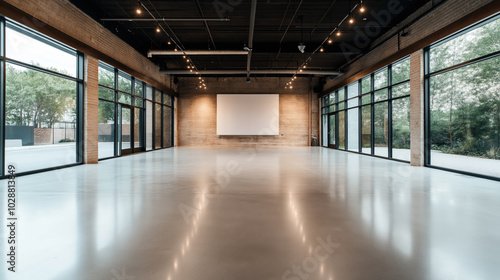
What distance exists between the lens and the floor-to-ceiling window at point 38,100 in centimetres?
539

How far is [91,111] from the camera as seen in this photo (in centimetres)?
780

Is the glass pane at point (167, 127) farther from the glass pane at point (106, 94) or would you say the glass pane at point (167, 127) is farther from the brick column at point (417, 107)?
the brick column at point (417, 107)

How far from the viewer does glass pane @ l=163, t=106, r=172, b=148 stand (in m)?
15.4

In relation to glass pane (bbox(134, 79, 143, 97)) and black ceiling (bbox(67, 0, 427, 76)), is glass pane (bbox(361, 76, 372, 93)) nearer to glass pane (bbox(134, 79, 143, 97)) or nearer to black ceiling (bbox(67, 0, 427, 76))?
black ceiling (bbox(67, 0, 427, 76))

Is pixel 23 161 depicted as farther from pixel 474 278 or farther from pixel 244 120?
pixel 244 120

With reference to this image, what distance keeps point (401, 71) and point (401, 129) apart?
203cm

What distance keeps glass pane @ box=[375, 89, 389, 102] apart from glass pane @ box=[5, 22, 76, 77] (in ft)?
35.2

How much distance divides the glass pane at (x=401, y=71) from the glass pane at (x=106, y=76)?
10.5 m


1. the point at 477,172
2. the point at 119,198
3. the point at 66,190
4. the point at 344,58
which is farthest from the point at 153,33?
the point at 477,172

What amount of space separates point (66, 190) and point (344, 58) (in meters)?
13.3

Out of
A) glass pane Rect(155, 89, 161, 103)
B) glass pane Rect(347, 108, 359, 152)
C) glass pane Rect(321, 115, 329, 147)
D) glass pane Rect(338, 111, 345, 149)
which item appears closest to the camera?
glass pane Rect(347, 108, 359, 152)

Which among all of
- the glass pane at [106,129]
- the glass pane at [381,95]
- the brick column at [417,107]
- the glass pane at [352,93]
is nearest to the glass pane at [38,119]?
the glass pane at [106,129]

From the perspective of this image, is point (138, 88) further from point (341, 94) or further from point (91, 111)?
point (341, 94)

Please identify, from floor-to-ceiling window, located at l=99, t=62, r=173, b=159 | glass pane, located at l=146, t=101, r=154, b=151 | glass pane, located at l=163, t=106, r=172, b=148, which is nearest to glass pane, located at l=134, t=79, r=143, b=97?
floor-to-ceiling window, located at l=99, t=62, r=173, b=159
